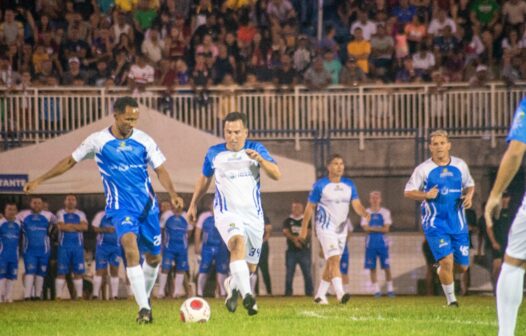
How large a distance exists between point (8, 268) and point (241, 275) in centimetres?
1114

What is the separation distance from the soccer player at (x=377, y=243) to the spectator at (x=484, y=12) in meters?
5.54

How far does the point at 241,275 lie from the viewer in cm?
1227

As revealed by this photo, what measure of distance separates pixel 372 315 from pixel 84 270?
10737mm

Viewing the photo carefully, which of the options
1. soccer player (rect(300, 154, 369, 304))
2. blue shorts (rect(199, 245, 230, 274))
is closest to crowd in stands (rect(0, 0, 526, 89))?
blue shorts (rect(199, 245, 230, 274))

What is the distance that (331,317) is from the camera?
520 inches

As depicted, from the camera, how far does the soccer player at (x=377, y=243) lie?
2314 cm

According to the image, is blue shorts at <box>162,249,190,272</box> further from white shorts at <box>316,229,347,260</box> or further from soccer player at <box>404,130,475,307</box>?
→ soccer player at <box>404,130,475,307</box>

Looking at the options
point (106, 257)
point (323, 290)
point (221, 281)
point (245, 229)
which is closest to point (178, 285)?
point (221, 281)

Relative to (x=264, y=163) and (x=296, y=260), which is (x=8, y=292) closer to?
(x=296, y=260)

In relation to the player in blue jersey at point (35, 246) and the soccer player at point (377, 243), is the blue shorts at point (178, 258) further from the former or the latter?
the soccer player at point (377, 243)

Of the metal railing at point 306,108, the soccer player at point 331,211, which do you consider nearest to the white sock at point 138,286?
the soccer player at point 331,211

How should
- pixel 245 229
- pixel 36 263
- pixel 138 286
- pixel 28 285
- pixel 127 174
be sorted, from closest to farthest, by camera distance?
pixel 138 286 → pixel 127 174 → pixel 245 229 → pixel 28 285 → pixel 36 263

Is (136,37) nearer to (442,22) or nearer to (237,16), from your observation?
(237,16)

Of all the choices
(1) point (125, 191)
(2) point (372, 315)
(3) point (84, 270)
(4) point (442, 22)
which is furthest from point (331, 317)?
(4) point (442, 22)
